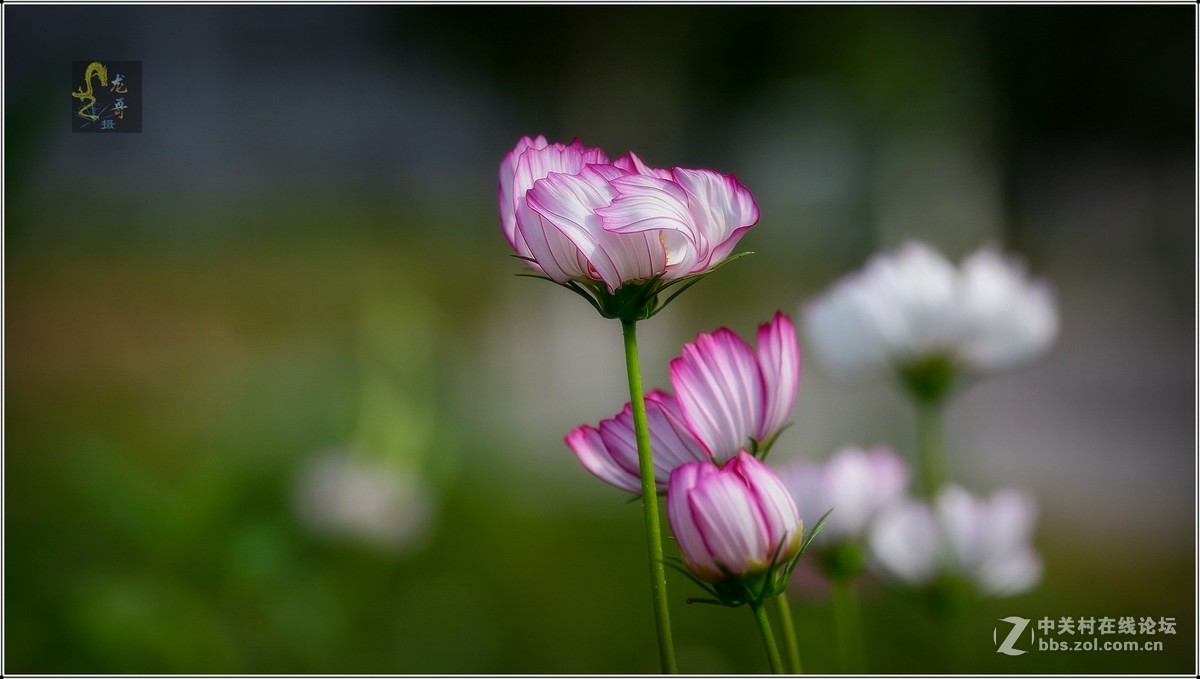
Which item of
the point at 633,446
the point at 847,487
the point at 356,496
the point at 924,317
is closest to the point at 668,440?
the point at 633,446

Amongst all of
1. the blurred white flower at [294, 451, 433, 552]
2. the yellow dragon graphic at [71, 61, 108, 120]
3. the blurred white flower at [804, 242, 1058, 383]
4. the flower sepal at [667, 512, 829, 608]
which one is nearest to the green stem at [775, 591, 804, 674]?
the flower sepal at [667, 512, 829, 608]

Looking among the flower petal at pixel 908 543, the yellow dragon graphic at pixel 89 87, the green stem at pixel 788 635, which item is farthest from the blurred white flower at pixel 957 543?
the yellow dragon graphic at pixel 89 87

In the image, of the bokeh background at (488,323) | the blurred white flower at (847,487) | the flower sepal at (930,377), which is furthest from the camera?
the bokeh background at (488,323)

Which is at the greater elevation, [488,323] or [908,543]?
[488,323]

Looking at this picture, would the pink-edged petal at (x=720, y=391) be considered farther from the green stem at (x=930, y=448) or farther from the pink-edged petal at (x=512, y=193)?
the green stem at (x=930, y=448)

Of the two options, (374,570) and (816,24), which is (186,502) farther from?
(816,24)

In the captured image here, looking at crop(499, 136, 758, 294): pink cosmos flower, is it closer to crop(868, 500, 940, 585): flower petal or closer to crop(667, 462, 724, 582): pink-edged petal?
crop(667, 462, 724, 582): pink-edged petal

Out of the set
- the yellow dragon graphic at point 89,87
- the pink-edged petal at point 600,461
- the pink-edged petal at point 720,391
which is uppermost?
the yellow dragon graphic at point 89,87

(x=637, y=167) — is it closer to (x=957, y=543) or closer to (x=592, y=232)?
(x=592, y=232)
